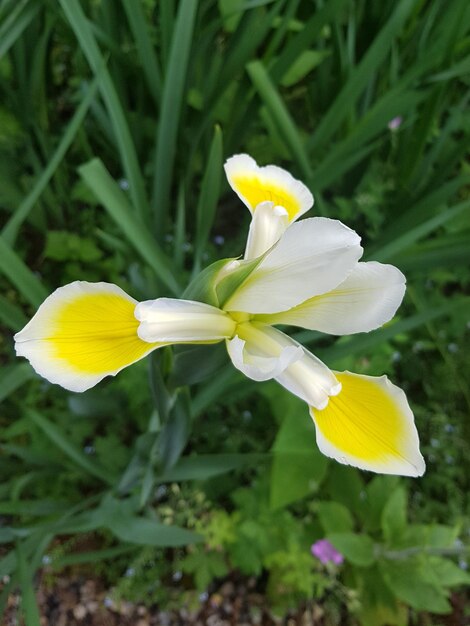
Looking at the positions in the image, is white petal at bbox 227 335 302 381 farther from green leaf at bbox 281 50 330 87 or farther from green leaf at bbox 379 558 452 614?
green leaf at bbox 281 50 330 87

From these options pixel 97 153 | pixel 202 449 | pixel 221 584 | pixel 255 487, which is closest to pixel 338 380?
pixel 255 487

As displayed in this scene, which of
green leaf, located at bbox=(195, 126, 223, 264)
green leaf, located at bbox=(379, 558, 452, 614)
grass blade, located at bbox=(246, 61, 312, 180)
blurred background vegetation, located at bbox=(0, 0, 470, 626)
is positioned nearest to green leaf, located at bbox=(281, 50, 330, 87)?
blurred background vegetation, located at bbox=(0, 0, 470, 626)

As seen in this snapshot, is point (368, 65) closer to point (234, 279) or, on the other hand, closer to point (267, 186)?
point (267, 186)

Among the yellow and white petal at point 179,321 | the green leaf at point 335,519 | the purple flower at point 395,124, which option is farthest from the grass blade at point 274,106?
the green leaf at point 335,519

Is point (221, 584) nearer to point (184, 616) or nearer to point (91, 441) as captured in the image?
point (184, 616)

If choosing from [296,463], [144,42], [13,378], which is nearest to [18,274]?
[13,378]

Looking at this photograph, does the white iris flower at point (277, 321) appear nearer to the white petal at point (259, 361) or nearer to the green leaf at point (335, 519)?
the white petal at point (259, 361)

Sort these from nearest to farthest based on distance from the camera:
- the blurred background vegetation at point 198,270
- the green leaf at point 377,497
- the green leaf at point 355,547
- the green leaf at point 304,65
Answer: the blurred background vegetation at point 198,270 → the green leaf at point 355,547 → the green leaf at point 377,497 → the green leaf at point 304,65
